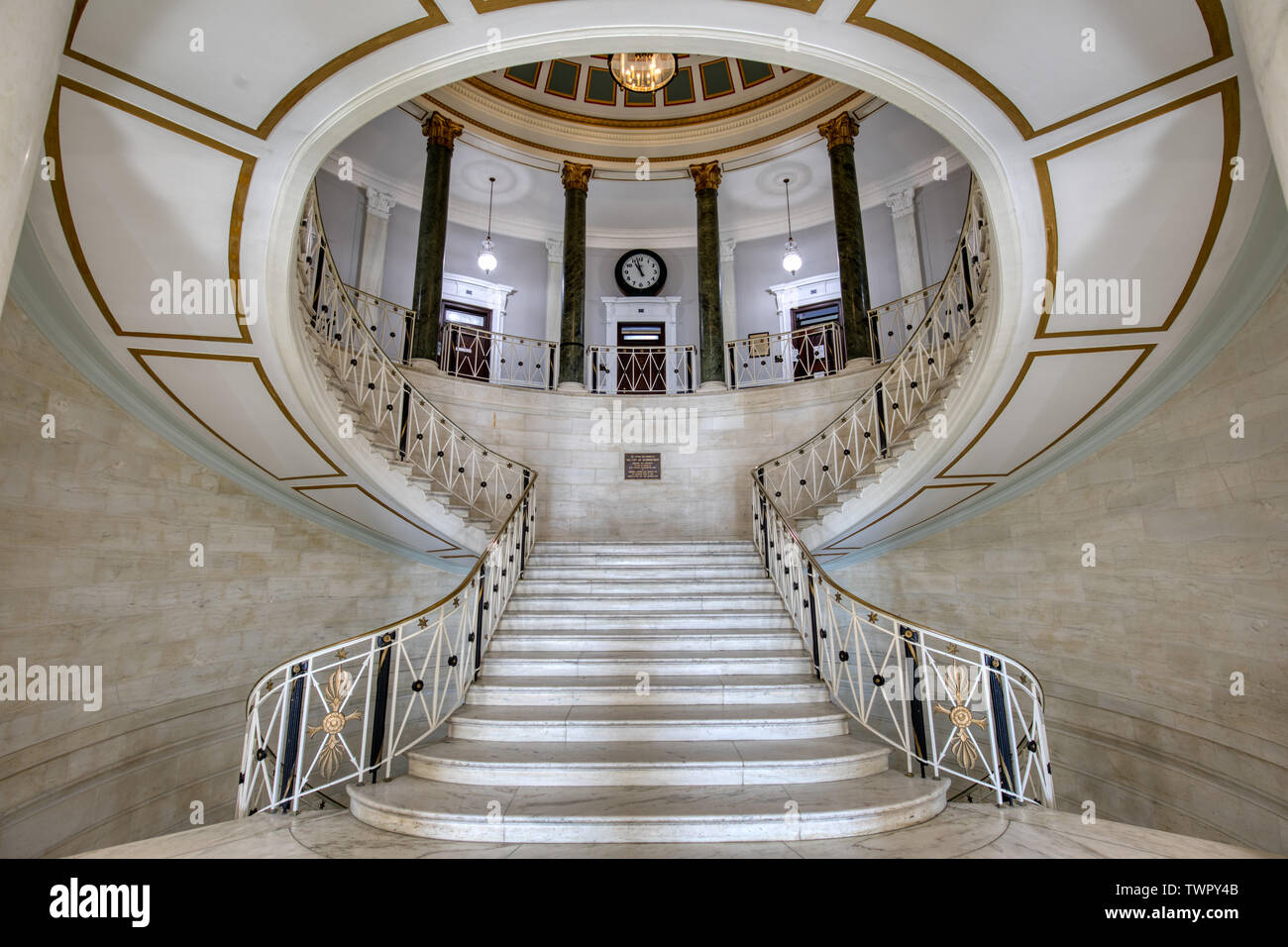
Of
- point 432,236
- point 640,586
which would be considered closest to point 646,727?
point 640,586

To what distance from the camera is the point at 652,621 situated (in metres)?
5.14

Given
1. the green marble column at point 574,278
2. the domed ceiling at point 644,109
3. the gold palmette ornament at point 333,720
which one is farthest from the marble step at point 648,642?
the domed ceiling at point 644,109

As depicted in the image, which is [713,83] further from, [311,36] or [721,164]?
[311,36]

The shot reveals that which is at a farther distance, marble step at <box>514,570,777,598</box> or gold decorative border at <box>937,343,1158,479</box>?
marble step at <box>514,570,777,598</box>

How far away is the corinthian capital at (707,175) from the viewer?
10445 mm

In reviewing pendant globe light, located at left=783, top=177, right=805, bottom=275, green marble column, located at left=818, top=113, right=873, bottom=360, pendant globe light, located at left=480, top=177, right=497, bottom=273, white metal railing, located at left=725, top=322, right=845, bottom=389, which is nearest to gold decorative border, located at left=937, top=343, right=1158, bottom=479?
green marble column, located at left=818, top=113, right=873, bottom=360

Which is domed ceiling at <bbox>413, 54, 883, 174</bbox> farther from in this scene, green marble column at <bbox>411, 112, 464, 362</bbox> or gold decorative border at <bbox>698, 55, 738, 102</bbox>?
green marble column at <bbox>411, 112, 464, 362</bbox>

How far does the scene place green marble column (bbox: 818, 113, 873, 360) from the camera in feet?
28.6

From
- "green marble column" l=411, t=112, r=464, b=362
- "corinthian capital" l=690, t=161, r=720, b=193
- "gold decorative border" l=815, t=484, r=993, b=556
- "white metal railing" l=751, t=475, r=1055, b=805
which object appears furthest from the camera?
"corinthian capital" l=690, t=161, r=720, b=193

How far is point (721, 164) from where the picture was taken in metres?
10.6

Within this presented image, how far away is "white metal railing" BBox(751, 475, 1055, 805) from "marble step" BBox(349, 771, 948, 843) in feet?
1.15

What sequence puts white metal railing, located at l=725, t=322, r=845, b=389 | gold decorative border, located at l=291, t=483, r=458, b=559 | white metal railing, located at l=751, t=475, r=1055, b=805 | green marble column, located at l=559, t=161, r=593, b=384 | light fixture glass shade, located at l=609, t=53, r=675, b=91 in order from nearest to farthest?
white metal railing, located at l=751, t=475, r=1055, b=805 → gold decorative border, located at l=291, t=483, r=458, b=559 → light fixture glass shade, located at l=609, t=53, r=675, b=91 → green marble column, located at l=559, t=161, r=593, b=384 → white metal railing, located at l=725, t=322, r=845, b=389

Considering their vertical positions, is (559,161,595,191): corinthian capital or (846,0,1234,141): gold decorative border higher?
(559,161,595,191): corinthian capital

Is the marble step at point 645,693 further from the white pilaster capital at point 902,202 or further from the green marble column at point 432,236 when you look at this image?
the white pilaster capital at point 902,202
